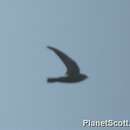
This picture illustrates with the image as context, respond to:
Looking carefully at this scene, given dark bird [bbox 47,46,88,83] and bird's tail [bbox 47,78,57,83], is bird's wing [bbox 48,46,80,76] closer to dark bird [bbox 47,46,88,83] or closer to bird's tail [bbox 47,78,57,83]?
dark bird [bbox 47,46,88,83]

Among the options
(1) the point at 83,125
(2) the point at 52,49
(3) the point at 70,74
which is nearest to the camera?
(2) the point at 52,49

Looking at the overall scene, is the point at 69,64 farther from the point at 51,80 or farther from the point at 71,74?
the point at 51,80

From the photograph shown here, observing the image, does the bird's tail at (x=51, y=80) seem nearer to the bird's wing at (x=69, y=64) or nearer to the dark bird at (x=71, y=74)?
the dark bird at (x=71, y=74)

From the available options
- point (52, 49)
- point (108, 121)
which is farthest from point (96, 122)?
point (52, 49)

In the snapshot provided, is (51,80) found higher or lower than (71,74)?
lower

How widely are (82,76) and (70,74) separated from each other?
33cm

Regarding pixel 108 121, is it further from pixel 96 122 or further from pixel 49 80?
pixel 49 80

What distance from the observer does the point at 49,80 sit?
1188 cm

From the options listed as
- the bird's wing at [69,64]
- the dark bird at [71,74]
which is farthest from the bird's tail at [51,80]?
the bird's wing at [69,64]

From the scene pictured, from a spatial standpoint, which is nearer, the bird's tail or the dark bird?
the bird's tail

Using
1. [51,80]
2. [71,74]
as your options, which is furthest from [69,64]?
[51,80]

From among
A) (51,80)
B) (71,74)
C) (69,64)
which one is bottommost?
(51,80)

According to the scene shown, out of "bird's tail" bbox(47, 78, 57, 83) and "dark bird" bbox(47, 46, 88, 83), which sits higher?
"dark bird" bbox(47, 46, 88, 83)

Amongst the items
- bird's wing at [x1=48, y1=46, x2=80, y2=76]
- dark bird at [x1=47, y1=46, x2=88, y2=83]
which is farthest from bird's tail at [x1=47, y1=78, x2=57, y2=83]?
bird's wing at [x1=48, y1=46, x2=80, y2=76]
